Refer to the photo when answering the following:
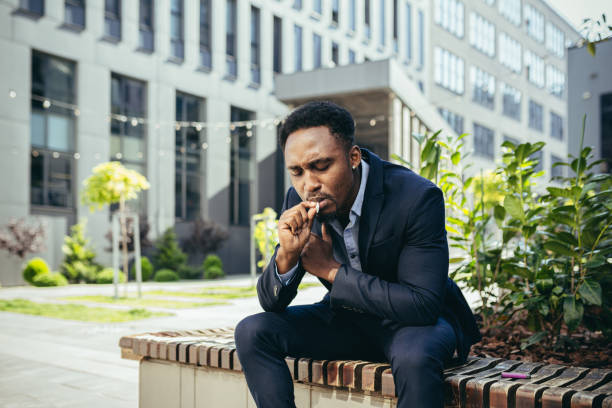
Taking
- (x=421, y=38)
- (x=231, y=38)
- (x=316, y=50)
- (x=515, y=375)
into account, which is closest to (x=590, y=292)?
(x=515, y=375)

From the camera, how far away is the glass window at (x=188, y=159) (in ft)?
81.0

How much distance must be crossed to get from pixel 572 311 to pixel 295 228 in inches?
63.5

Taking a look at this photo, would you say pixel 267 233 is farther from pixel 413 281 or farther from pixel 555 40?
pixel 555 40

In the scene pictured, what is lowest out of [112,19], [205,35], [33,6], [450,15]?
[33,6]

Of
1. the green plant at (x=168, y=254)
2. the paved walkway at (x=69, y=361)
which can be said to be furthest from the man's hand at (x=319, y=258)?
the green plant at (x=168, y=254)

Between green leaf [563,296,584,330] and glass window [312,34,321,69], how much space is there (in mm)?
28479

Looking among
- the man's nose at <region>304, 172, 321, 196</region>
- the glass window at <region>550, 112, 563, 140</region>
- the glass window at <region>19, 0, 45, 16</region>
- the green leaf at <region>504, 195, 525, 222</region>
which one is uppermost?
the glass window at <region>550, 112, 563, 140</region>

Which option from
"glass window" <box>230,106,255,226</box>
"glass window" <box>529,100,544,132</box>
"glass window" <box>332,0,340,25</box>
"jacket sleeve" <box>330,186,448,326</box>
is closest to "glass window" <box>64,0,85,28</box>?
"glass window" <box>230,106,255,226</box>

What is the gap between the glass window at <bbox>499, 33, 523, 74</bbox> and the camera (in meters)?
46.9

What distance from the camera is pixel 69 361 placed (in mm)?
5531

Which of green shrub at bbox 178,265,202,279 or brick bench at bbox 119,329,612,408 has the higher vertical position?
brick bench at bbox 119,329,612,408

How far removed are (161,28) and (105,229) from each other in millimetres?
8617

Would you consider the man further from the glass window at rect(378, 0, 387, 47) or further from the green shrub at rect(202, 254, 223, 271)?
the glass window at rect(378, 0, 387, 47)

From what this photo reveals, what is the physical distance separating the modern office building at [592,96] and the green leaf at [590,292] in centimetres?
1515
